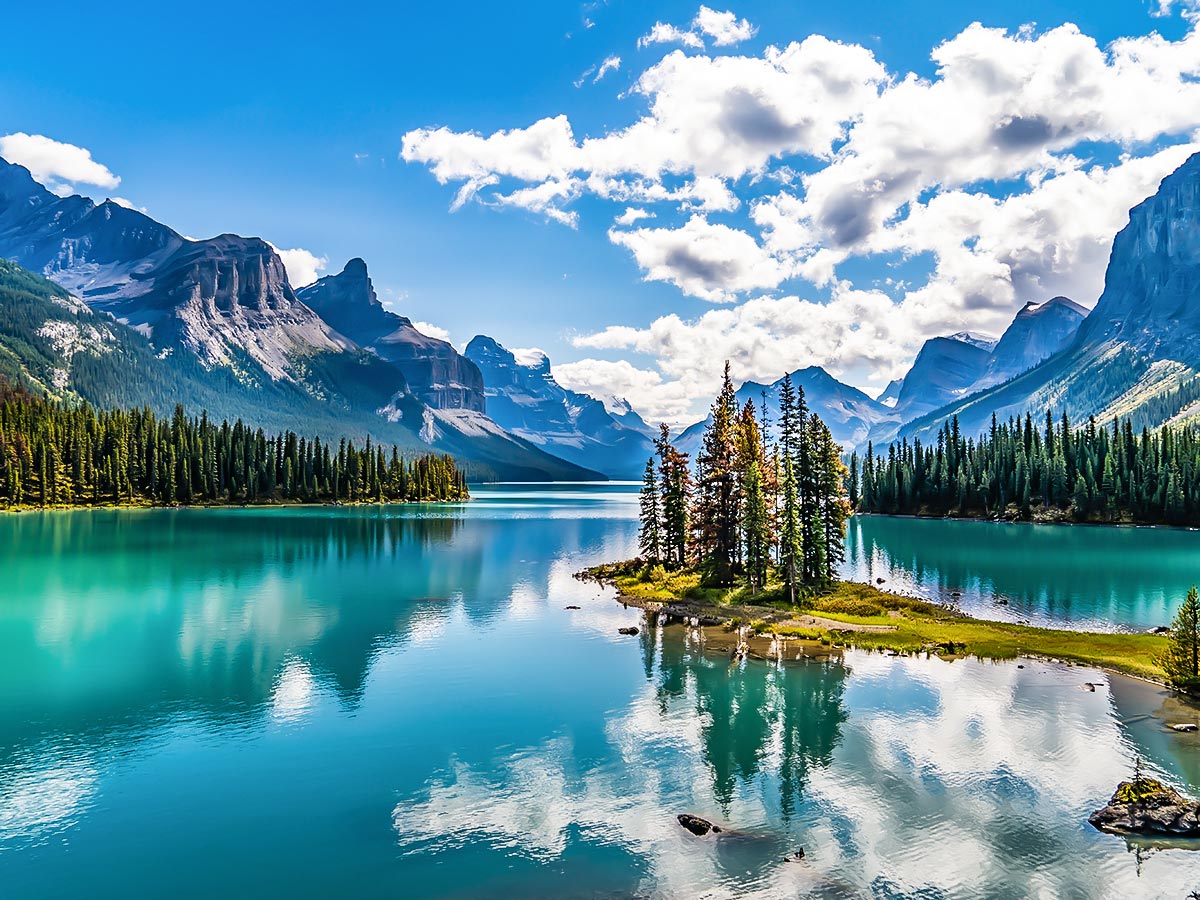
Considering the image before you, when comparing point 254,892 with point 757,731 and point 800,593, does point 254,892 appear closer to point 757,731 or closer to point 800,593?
point 757,731

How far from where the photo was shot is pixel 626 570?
304 feet

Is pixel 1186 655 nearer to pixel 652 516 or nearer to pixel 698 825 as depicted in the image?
pixel 698 825

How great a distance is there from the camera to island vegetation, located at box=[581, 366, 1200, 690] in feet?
179

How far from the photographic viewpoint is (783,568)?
80.3 metres

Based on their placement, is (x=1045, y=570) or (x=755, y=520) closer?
(x=755, y=520)

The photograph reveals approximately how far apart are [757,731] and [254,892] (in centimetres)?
2418

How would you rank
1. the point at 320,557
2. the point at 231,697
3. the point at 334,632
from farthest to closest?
the point at 320,557 < the point at 334,632 < the point at 231,697

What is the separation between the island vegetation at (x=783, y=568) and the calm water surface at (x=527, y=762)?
20.4 feet

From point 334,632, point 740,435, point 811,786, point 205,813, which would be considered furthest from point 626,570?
point 205,813

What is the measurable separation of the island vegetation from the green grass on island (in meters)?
0.13

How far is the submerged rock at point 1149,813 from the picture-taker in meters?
25.3

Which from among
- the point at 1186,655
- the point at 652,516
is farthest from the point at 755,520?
the point at 1186,655

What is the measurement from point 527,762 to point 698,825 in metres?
9.23

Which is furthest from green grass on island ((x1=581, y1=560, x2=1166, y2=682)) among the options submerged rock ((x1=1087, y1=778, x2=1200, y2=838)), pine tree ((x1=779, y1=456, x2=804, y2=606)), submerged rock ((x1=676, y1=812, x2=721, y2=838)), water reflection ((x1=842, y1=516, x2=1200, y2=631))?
submerged rock ((x1=676, y1=812, x2=721, y2=838))
